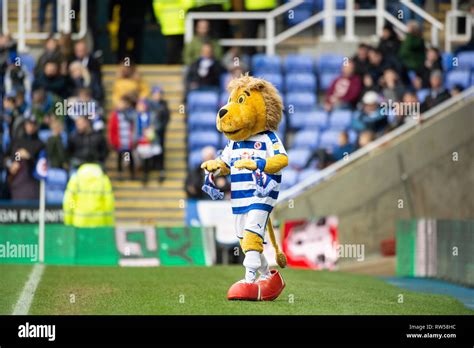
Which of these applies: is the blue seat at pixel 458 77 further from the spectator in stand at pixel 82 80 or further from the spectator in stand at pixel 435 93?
the spectator in stand at pixel 82 80

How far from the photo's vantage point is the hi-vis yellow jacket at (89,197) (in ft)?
74.4

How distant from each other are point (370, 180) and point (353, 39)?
449 centimetres

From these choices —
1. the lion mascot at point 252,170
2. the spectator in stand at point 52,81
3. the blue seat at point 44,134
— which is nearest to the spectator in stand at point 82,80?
the spectator in stand at point 52,81

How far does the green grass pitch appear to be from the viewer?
45.7 feet

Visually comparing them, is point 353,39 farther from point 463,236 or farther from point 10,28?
point 463,236

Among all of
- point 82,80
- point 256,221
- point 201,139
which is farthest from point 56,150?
point 256,221

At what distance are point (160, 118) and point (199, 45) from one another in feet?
6.48

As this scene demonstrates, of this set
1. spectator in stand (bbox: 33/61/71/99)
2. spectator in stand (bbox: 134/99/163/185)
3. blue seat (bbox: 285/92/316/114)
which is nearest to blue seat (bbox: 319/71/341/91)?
blue seat (bbox: 285/92/316/114)

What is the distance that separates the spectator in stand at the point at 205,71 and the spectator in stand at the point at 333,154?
2.85 m

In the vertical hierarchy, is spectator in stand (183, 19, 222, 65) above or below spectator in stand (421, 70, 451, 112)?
above

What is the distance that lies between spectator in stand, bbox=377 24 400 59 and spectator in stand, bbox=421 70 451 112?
3.11 feet

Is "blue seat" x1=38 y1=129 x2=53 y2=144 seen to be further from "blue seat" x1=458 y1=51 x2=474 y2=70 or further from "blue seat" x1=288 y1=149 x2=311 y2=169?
"blue seat" x1=458 y1=51 x2=474 y2=70

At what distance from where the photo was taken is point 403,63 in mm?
28266

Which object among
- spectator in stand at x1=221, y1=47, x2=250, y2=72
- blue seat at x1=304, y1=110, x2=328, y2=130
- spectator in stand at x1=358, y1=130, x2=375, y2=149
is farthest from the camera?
spectator in stand at x1=221, y1=47, x2=250, y2=72
